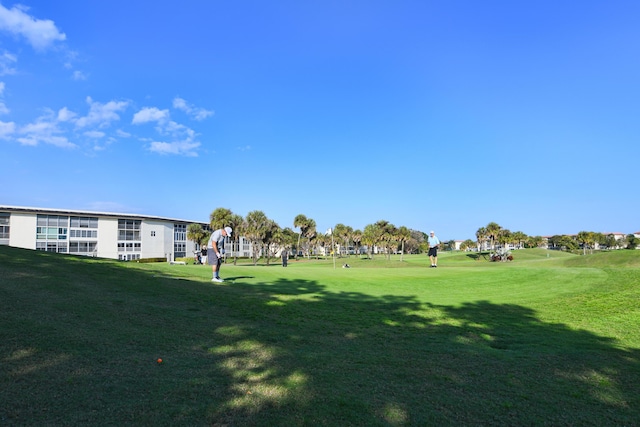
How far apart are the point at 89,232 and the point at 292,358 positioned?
91902 millimetres

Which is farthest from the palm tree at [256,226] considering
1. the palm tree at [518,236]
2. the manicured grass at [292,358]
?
the manicured grass at [292,358]

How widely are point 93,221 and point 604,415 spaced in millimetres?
95325

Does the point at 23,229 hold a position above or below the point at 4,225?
below

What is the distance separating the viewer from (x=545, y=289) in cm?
1373

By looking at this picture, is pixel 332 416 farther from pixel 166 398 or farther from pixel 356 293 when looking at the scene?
pixel 356 293

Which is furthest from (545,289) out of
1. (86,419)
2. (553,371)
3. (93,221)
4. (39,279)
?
(93,221)

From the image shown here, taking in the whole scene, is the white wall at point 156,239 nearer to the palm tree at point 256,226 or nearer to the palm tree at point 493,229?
the palm tree at point 256,226

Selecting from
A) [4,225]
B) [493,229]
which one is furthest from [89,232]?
[493,229]

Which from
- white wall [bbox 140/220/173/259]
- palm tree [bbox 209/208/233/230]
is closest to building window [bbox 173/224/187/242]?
white wall [bbox 140/220/173/259]

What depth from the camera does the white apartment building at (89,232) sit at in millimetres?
73812

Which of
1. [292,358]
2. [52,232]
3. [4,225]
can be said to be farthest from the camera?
[52,232]

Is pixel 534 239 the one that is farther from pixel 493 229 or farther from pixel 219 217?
pixel 219 217

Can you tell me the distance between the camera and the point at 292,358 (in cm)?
547

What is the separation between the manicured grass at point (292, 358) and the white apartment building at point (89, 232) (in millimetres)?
80124
